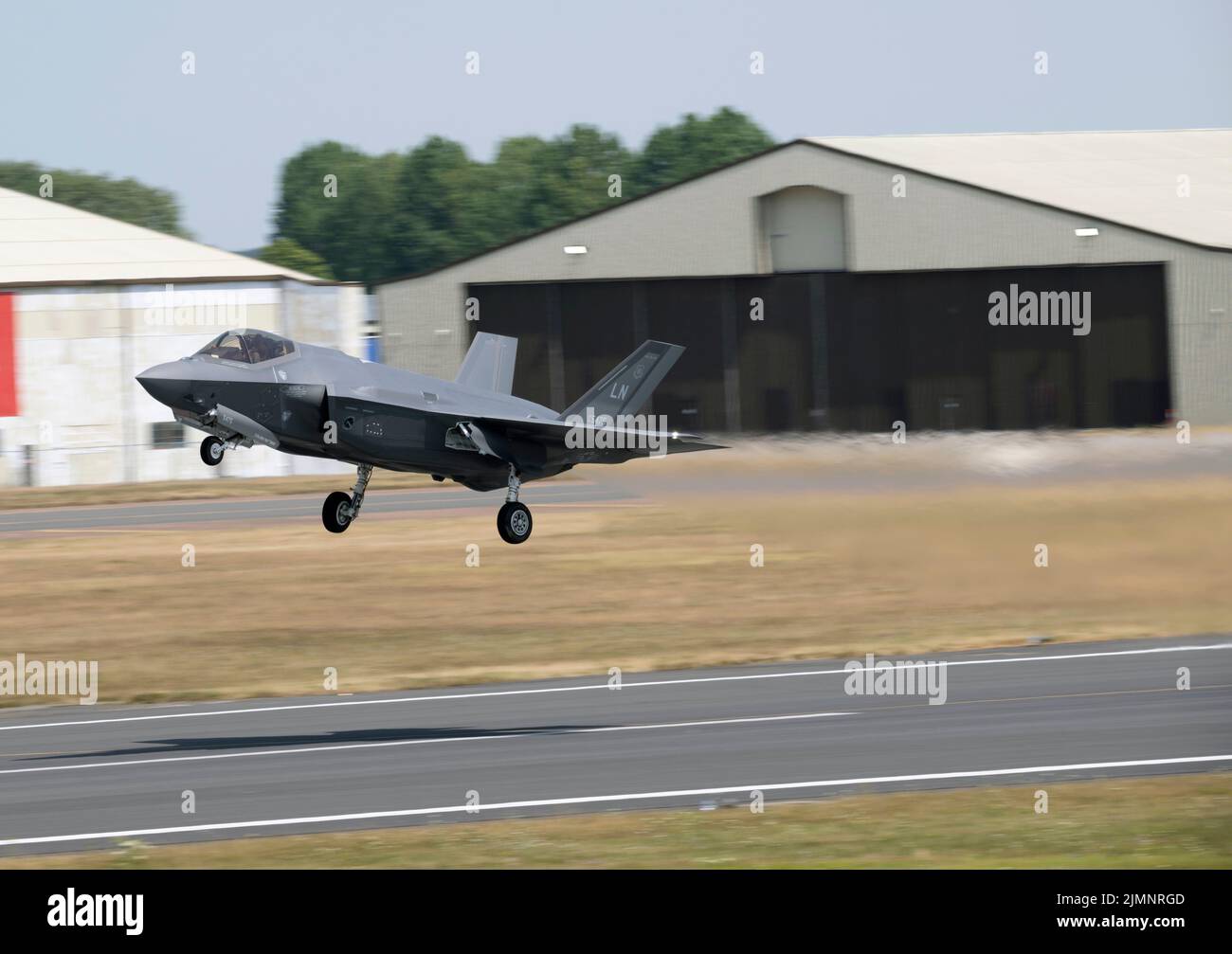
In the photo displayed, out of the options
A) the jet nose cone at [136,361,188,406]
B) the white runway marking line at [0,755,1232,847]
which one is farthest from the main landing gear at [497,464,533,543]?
the jet nose cone at [136,361,188,406]

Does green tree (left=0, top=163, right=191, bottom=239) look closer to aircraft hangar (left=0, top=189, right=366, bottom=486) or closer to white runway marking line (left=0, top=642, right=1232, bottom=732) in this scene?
aircraft hangar (left=0, top=189, right=366, bottom=486)

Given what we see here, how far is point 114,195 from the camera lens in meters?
156

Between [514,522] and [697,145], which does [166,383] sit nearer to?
[514,522]

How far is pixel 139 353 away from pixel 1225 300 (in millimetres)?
43663

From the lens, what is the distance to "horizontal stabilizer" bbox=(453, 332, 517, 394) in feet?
80.2

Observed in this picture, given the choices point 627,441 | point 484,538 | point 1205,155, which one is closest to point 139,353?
point 484,538

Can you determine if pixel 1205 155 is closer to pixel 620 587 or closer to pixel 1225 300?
pixel 1225 300

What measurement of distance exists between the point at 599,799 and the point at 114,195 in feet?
491

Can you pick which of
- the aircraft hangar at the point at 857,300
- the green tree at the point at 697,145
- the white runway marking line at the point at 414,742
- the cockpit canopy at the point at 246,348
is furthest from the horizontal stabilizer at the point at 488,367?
the green tree at the point at 697,145

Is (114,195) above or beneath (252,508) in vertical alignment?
above

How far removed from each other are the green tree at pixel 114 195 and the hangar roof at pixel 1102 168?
10610cm

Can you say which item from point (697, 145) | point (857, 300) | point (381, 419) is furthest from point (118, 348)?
point (697, 145)

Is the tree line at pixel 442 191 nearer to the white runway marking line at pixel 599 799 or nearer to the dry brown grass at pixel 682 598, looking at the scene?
the dry brown grass at pixel 682 598

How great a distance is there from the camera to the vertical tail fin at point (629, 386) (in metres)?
24.4
